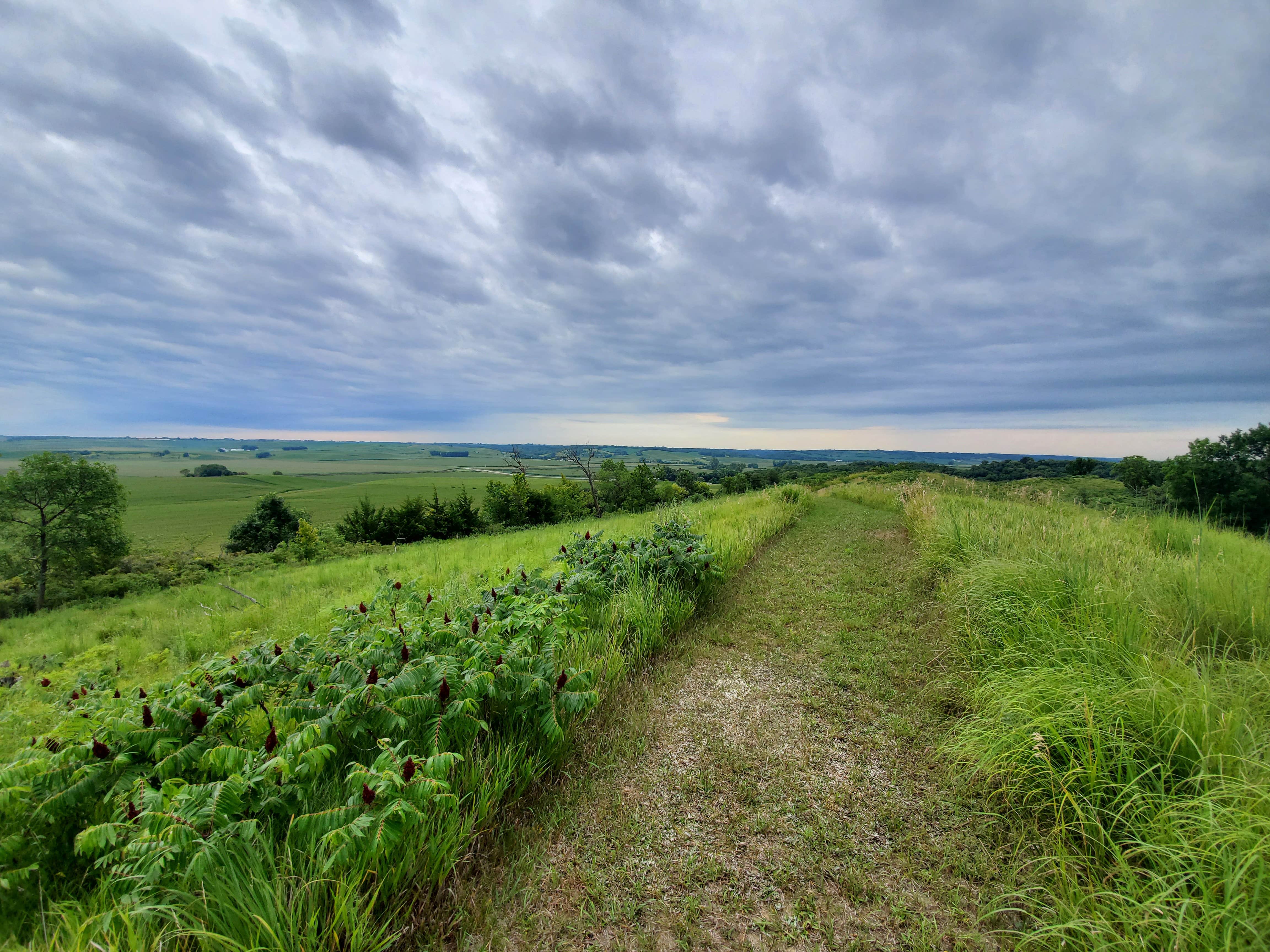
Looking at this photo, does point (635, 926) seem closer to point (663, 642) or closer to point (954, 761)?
point (954, 761)

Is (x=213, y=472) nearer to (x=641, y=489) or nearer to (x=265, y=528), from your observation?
(x=265, y=528)

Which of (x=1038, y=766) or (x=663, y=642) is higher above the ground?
(x=1038, y=766)

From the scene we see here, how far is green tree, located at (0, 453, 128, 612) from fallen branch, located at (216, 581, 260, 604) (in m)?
10.8

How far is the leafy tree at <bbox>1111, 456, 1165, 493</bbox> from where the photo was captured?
16078 mm

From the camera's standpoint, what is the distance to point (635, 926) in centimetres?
196

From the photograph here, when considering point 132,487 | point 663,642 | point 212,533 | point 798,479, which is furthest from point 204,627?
point 132,487

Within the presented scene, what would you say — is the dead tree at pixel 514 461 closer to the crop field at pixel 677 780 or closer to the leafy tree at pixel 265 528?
the leafy tree at pixel 265 528

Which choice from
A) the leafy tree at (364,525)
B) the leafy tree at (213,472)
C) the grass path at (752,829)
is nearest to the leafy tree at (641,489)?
the leafy tree at (364,525)

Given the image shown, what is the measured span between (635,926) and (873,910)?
1.11 m

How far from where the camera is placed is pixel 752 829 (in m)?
2.44

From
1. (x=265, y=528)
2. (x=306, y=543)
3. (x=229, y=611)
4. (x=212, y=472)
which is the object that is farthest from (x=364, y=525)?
(x=212, y=472)

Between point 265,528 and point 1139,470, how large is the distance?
50.5 m

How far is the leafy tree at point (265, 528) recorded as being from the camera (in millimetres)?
30094

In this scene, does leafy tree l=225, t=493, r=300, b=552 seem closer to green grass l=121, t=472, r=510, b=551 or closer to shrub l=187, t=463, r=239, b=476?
green grass l=121, t=472, r=510, b=551
